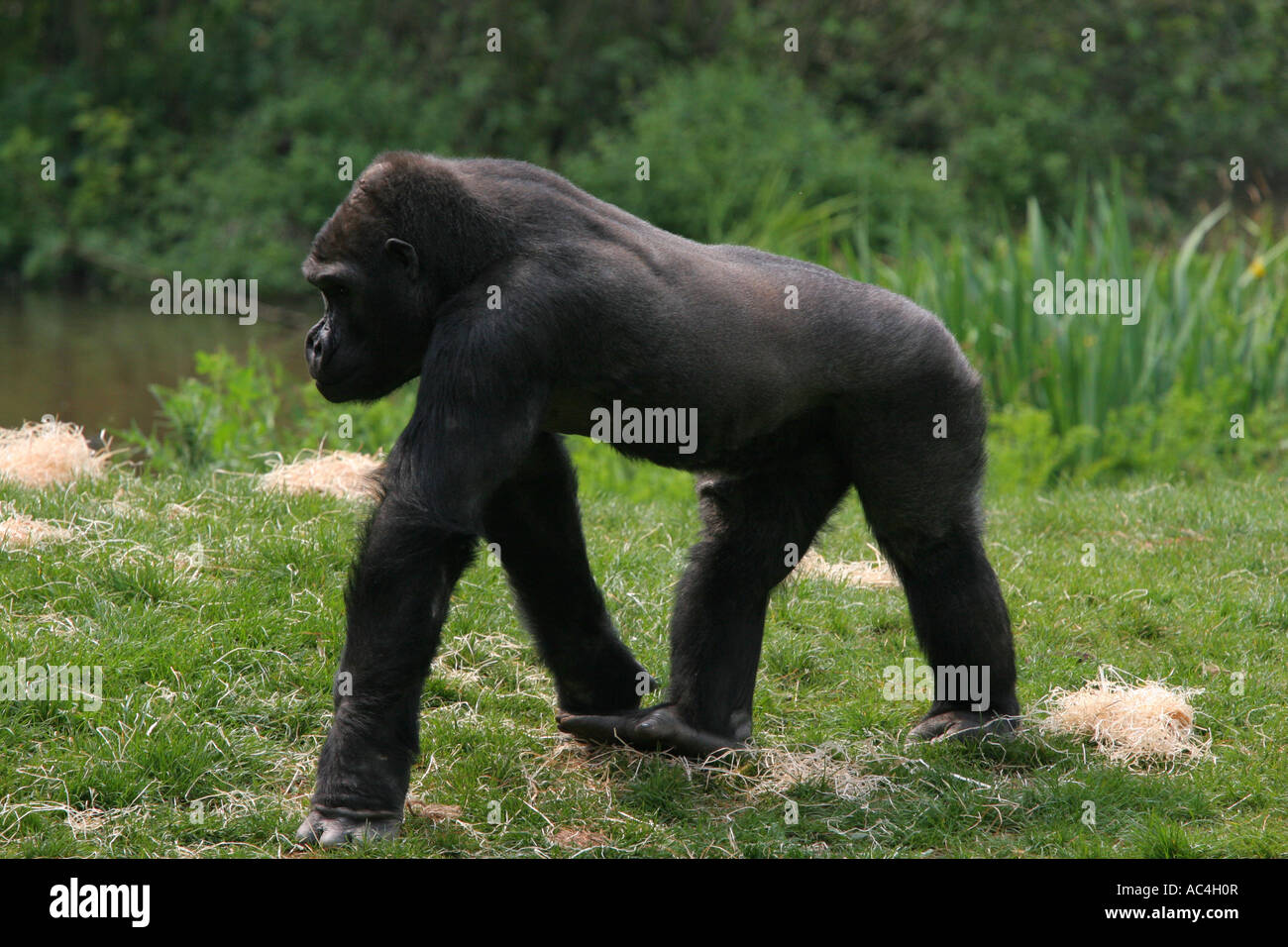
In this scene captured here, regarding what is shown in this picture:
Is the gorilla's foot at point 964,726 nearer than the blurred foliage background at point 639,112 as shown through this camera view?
Yes

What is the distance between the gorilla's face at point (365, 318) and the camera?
12.7 ft

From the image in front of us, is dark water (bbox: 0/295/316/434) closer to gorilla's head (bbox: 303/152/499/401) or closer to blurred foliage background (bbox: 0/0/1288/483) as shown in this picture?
blurred foliage background (bbox: 0/0/1288/483)

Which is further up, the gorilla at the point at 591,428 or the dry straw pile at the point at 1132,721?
the gorilla at the point at 591,428

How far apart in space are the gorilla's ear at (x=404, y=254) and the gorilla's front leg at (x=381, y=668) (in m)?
0.60

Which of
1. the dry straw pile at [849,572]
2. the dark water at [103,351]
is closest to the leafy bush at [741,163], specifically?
the dark water at [103,351]

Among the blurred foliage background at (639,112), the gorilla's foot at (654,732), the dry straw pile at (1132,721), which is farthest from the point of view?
the blurred foliage background at (639,112)

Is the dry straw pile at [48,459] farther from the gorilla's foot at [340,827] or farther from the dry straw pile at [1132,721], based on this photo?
the dry straw pile at [1132,721]

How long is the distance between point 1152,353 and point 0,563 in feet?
20.1

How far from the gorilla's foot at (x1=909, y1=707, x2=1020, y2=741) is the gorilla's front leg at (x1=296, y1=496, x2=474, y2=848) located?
5.56 ft

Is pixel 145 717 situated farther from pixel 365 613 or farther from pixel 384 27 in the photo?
pixel 384 27

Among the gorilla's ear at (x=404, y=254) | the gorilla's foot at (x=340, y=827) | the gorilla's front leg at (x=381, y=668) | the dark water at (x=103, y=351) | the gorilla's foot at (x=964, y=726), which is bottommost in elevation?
the gorilla's foot at (x=340, y=827)

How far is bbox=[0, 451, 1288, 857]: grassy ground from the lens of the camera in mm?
4012

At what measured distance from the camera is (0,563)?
5.02 metres

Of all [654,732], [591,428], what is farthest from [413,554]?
[654,732]
